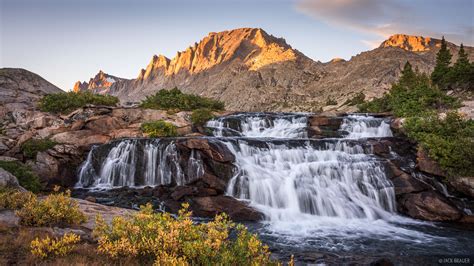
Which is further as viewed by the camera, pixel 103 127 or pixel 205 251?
pixel 103 127

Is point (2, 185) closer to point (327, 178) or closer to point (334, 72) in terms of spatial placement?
point (327, 178)

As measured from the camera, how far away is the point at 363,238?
32.7ft

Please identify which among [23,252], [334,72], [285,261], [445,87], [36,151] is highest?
[334,72]

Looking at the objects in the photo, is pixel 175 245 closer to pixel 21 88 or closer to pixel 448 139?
pixel 448 139

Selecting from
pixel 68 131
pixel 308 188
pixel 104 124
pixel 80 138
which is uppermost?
pixel 104 124

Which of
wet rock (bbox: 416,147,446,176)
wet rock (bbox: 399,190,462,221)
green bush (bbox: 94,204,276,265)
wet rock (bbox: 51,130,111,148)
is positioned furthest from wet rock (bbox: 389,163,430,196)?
wet rock (bbox: 51,130,111,148)

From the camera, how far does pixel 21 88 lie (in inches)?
1131

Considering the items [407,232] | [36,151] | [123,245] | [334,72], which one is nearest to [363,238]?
[407,232]

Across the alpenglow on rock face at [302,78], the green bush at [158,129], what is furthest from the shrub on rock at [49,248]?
the alpenglow on rock face at [302,78]

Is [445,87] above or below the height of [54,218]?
above

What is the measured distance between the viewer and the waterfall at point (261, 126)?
24250 millimetres

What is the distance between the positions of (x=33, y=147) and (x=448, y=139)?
23.5m

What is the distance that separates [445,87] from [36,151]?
43.2 m

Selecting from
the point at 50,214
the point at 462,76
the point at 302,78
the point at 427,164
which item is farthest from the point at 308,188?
the point at 302,78
